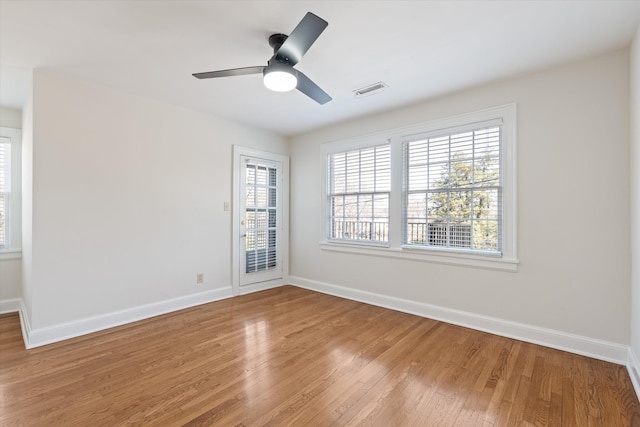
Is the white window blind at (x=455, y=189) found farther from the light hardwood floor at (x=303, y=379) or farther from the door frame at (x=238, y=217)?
the door frame at (x=238, y=217)

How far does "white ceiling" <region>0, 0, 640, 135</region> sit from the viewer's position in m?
1.93

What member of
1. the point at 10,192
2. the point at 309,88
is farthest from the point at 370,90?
the point at 10,192

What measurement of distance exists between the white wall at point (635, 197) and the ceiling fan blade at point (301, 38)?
7.64 feet

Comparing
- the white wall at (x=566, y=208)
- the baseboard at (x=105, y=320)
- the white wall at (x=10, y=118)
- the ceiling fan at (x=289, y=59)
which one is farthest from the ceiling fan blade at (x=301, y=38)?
the white wall at (x=10, y=118)

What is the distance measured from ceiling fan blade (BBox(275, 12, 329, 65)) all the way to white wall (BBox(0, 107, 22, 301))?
394 cm

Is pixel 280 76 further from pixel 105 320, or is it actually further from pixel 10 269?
pixel 10 269

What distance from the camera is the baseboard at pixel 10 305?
3561mm

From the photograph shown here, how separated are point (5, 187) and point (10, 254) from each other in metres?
0.84

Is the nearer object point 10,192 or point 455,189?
point 455,189

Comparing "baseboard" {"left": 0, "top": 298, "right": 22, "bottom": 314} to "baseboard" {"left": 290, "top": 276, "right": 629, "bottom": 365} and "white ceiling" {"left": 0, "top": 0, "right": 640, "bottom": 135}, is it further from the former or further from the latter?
"baseboard" {"left": 290, "top": 276, "right": 629, "bottom": 365}

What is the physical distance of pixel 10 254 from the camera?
11.9 ft

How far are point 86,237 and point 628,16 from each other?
495cm

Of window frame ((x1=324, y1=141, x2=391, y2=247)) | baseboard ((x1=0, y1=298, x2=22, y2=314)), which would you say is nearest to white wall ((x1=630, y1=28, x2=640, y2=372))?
window frame ((x1=324, y1=141, x2=391, y2=247))

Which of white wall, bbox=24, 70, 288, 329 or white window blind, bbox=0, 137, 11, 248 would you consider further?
white window blind, bbox=0, 137, 11, 248
